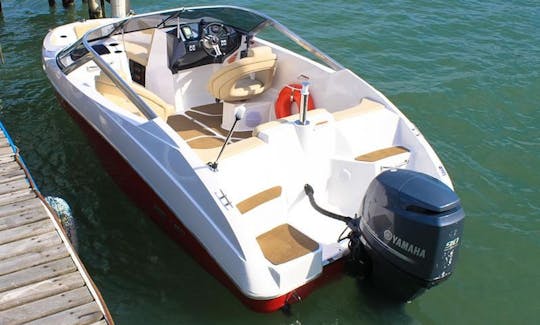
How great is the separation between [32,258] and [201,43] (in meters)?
3.43

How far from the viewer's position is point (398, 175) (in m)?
3.78

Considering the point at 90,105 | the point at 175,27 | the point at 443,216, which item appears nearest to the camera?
the point at 443,216

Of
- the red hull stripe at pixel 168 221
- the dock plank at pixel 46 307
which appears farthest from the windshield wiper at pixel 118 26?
the dock plank at pixel 46 307

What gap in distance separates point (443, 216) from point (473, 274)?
179cm

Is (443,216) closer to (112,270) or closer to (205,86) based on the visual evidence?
(112,270)

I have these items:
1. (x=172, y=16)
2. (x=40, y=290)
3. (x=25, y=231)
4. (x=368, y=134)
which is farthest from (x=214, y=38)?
(x=40, y=290)

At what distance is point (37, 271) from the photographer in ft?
12.3

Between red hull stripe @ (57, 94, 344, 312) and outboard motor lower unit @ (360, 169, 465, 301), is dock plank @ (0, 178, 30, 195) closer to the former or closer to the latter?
red hull stripe @ (57, 94, 344, 312)

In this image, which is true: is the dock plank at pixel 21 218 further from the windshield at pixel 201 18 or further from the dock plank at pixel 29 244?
the windshield at pixel 201 18

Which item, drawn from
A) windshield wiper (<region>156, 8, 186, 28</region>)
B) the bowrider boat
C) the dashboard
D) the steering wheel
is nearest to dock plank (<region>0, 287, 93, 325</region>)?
the bowrider boat

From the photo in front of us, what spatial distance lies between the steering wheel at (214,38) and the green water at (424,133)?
75.7 inches

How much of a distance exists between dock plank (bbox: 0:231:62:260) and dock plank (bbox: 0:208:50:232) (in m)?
0.19

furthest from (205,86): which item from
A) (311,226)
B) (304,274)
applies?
(304,274)

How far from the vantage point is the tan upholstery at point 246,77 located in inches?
223
